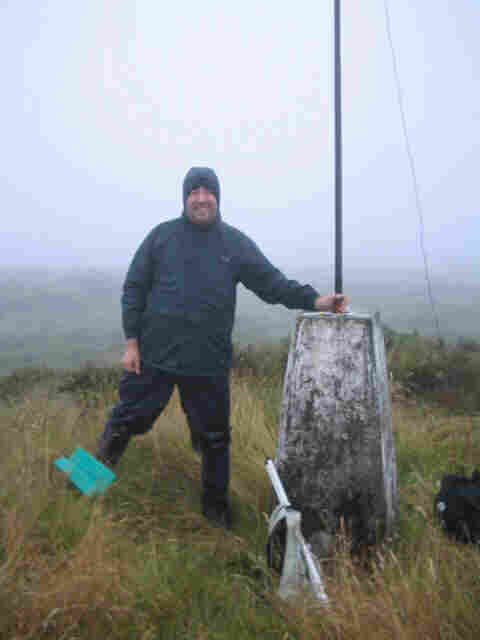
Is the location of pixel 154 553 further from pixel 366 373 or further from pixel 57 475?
pixel 366 373

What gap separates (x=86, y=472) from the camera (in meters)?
2.99

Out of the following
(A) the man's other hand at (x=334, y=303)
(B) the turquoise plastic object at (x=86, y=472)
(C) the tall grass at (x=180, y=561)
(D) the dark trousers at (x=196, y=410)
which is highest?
(A) the man's other hand at (x=334, y=303)

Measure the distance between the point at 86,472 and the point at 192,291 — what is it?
3.94ft

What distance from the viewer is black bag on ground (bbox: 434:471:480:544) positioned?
262 centimetres

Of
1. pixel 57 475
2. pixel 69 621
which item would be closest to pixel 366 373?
pixel 69 621

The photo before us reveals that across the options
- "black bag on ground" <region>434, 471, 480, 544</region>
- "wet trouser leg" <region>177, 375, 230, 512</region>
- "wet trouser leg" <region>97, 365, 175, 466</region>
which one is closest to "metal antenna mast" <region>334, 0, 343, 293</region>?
"wet trouser leg" <region>177, 375, 230, 512</region>

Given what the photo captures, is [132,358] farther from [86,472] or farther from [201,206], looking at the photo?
[201,206]

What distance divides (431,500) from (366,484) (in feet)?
2.64

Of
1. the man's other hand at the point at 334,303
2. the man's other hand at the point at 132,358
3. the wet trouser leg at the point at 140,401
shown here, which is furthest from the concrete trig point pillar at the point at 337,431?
the man's other hand at the point at 132,358

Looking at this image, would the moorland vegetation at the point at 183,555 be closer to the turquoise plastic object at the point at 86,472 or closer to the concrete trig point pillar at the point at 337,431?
the turquoise plastic object at the point at 86,472

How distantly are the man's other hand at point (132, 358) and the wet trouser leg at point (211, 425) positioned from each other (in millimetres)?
269

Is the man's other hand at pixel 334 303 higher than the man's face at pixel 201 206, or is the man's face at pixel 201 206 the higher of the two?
the man's face at pixel 201 206

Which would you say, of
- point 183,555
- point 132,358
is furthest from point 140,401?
point 183,555

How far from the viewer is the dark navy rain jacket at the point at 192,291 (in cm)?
288
